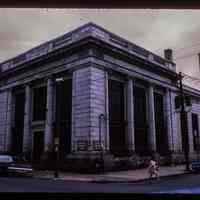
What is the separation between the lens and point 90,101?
928 inches

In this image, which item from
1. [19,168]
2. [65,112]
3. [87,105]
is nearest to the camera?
[19,168]

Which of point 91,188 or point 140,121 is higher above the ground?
point 140,121

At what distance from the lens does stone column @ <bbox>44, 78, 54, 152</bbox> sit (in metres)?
27.1

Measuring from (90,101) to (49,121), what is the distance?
600cm

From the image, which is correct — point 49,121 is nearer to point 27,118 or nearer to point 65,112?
point 65,112

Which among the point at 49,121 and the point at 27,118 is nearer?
the point at 49,121

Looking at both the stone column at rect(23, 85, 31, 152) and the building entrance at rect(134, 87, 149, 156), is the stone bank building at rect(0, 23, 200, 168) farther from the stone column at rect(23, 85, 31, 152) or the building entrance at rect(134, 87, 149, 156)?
the building entrance at rect(134, 87, 149, 156)

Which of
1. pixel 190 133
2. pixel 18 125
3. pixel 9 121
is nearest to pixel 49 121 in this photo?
pixel 18 125

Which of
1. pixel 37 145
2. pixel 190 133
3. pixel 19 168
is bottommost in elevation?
pixel 19 168

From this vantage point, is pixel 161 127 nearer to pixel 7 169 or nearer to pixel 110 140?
pixel 110 140

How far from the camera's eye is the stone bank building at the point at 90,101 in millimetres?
24344

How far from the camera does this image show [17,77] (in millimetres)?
32062

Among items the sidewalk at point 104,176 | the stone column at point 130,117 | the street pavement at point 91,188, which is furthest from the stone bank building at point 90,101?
the street pavement at point 91,188
